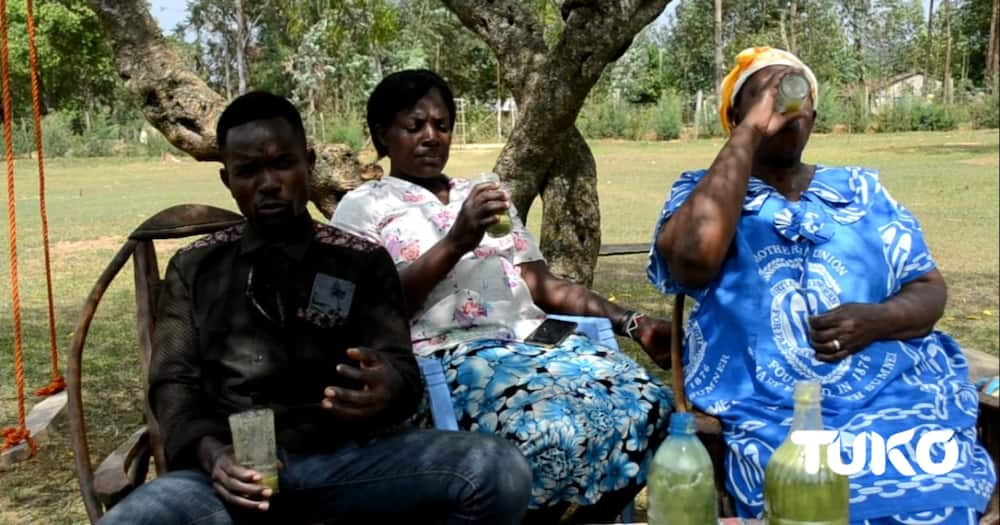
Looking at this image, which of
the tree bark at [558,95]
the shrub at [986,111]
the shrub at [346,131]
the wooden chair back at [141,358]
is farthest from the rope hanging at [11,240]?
the shrub at [986,111]

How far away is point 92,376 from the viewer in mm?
6176

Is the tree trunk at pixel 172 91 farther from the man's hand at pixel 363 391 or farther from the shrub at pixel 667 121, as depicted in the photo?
the shrub at pixel 667 121

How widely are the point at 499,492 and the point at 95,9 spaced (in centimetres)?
348

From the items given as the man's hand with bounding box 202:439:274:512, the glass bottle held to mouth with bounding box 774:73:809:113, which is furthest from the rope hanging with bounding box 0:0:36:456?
the glass bottle held to mouth with bounding box 774:73:809:113

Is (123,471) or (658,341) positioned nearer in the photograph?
(123,471)

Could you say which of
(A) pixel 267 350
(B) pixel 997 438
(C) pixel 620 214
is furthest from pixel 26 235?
(B) pixel 997 438

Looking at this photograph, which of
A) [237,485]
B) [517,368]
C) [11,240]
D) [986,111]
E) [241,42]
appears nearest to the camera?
[237,485]

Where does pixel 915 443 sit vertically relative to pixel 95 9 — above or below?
below

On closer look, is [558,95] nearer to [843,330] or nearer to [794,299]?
[794,299]

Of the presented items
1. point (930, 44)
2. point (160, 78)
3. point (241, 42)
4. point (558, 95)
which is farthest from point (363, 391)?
point (930, 44)

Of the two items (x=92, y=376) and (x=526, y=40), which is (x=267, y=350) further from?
(x=92, y=376)

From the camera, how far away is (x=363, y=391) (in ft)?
7.55

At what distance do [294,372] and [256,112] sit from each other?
0.67m

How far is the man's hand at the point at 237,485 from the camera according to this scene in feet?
6.72
